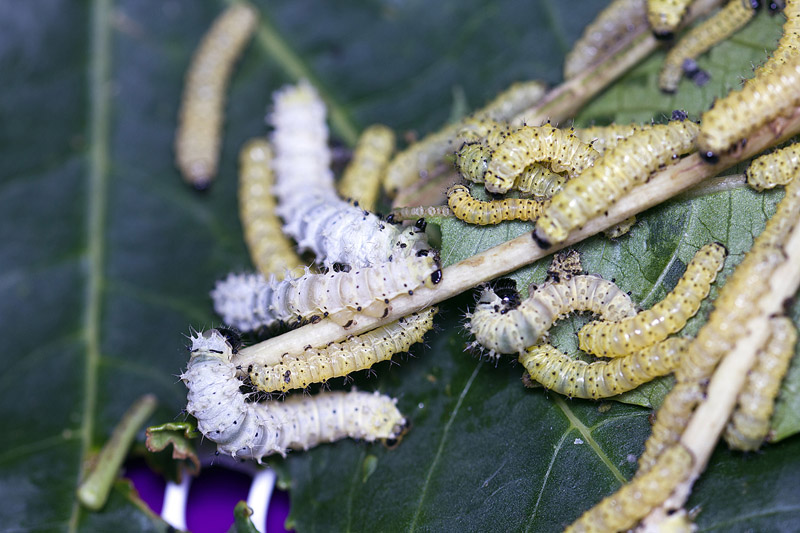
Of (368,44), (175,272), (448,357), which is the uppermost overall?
(368,44)

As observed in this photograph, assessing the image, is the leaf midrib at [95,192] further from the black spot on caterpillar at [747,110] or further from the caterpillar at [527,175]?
the black spot on caterpillar at [747,110]

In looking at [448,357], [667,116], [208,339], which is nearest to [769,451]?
[448,357]

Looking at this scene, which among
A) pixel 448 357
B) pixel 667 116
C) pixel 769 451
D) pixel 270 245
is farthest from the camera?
pixel 270 245

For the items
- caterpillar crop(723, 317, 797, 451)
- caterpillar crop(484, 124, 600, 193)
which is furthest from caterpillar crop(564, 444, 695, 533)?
caterpillar crop(484, 124, 600, 193)

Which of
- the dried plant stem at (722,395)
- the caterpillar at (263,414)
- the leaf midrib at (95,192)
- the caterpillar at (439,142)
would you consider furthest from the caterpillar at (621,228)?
the leaf midrib at (95,192)

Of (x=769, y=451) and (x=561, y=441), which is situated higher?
(x=561, y=441)

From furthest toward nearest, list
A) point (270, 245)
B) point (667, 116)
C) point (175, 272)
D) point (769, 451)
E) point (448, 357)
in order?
point (175, 272) < point (270, 245) < point (667, 116) < point (448, 357) < point (769, 451)

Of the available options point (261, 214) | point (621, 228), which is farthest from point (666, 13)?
point (261, 214)

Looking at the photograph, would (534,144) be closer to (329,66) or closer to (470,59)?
(470,59)
